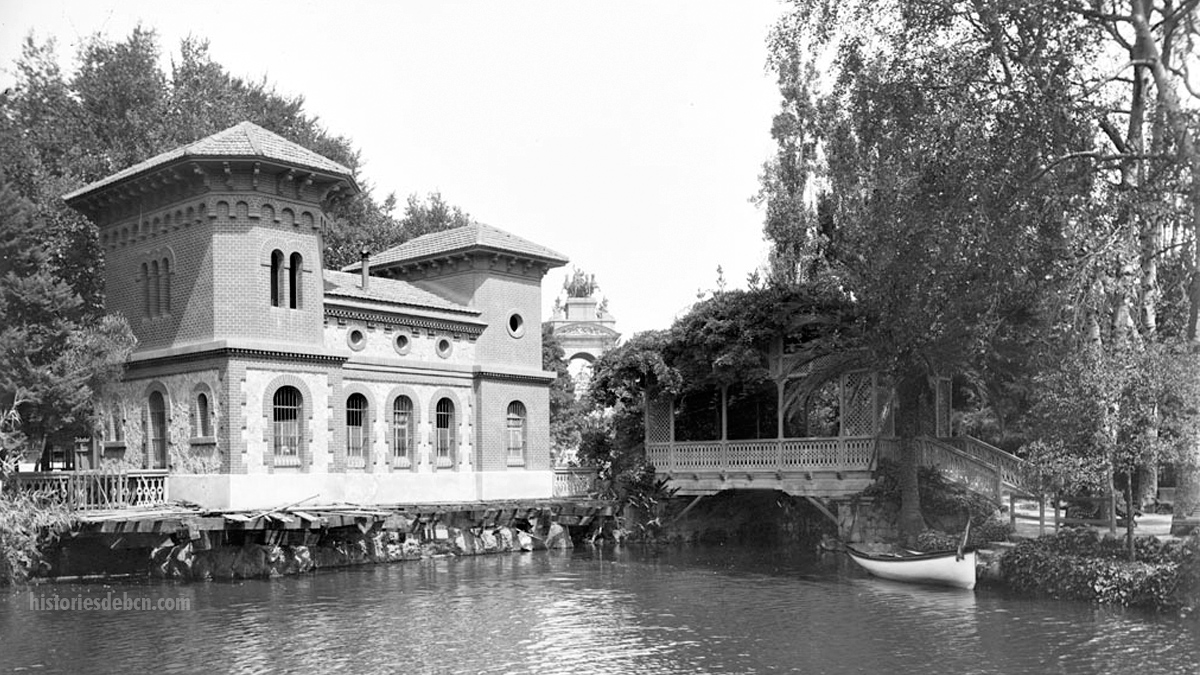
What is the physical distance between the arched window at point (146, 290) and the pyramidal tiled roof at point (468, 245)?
875cm

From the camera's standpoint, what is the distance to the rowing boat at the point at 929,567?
22.3 m

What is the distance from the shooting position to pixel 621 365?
33250 millimetres

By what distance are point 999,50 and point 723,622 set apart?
454 inches

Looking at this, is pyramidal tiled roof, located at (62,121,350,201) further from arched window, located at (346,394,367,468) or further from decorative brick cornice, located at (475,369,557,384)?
decorative brick cornice, located at (475,369,557,384)

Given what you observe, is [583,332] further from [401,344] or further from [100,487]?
[100,487]

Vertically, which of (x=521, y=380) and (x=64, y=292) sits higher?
(x=64, y=292)

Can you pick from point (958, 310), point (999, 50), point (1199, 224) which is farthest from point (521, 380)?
point (1199, 224)

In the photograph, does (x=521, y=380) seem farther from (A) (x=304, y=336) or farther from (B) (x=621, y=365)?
(A) (x=304, y=336)

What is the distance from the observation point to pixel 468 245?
34.6 m

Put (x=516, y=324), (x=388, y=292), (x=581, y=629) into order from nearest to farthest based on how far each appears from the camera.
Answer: (x=581, y=629) → (x=388, y=292) → (x=516, y=324)

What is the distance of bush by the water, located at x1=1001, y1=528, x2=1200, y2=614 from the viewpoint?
1905 centimetres

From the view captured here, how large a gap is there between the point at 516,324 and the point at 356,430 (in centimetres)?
694

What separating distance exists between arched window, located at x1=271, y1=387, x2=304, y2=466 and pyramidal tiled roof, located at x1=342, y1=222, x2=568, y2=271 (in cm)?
854

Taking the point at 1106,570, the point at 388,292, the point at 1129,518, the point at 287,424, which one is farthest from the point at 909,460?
the point at 388,292
